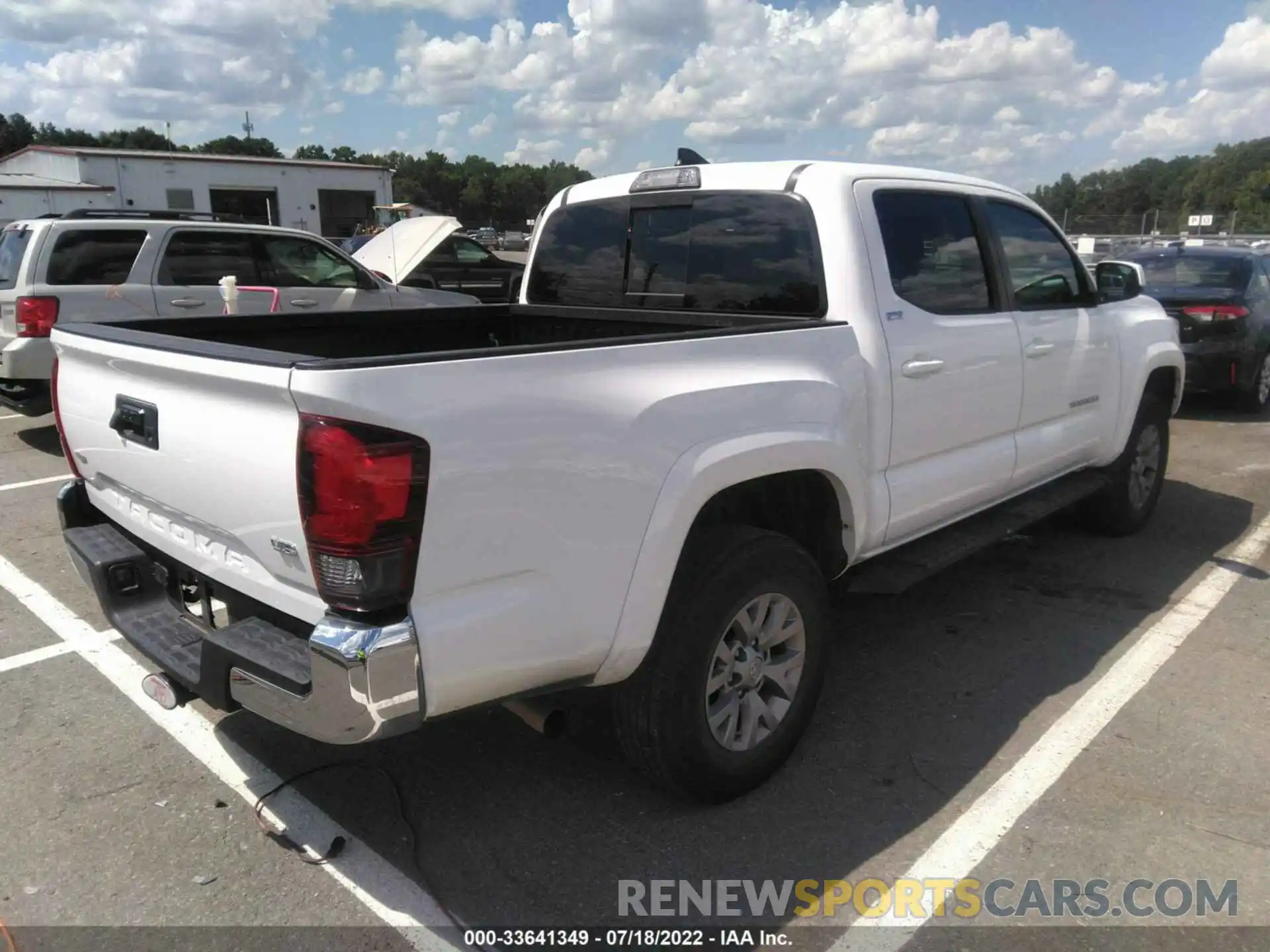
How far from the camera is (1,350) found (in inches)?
292

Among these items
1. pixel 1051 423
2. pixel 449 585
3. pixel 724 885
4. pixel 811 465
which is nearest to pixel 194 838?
pixel 449 585

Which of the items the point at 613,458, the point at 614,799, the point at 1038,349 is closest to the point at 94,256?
the point at 614,799

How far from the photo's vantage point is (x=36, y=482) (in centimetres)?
691

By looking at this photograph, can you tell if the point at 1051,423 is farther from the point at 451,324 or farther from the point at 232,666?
the point at 232,666

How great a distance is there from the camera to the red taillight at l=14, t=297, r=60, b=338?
742 centimetres

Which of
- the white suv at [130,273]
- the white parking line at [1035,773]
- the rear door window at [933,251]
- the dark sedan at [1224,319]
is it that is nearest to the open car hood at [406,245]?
the white suv at [130,273]

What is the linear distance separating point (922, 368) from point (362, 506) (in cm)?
228

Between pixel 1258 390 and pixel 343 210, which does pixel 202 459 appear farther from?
pixel 343 210

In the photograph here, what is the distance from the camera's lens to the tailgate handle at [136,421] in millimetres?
2631

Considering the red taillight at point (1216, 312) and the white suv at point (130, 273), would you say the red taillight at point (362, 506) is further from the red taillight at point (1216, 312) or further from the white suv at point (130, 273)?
the red taillight at point (1216, 312)

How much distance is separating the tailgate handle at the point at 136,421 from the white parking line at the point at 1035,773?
233 centimetres

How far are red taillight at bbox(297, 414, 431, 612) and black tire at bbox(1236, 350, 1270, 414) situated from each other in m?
9.94

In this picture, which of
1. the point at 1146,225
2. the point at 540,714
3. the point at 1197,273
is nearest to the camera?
the point at 540,714

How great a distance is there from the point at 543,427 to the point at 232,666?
1.00 meters
